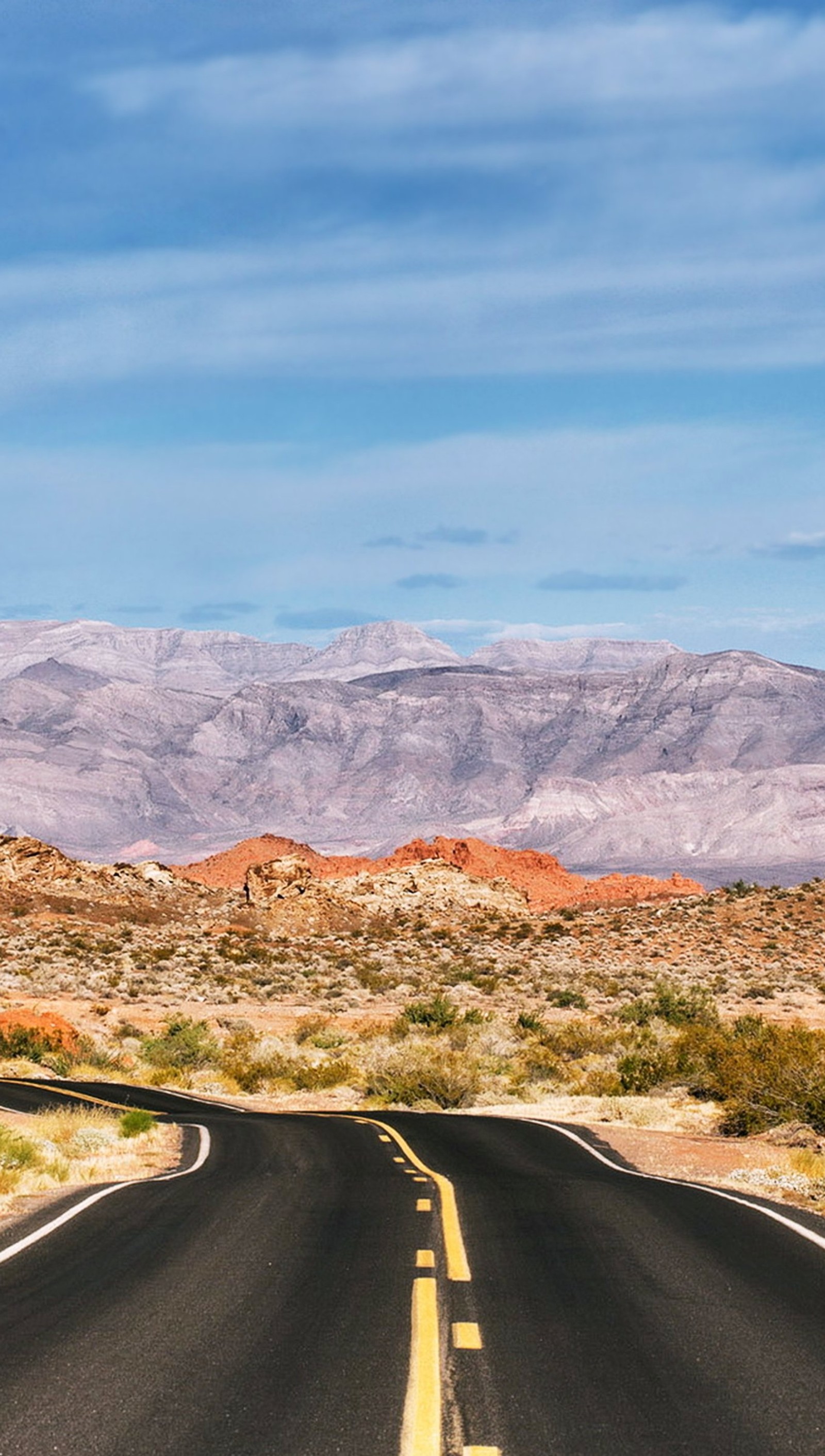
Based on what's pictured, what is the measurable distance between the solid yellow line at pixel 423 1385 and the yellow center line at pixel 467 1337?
133mm

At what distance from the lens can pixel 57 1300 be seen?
9586mm

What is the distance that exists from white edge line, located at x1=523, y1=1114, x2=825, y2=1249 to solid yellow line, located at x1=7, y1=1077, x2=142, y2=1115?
306 inches

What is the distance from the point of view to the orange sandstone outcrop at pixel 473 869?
11662cm

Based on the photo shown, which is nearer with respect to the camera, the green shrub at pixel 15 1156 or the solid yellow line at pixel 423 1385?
the solid yellow line at pixel 423 1385

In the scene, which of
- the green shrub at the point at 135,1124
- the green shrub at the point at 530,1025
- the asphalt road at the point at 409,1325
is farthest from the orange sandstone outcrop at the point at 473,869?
the asphalt road at the point at 409,1325

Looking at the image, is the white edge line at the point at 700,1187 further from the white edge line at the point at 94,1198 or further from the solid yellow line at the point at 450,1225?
the white edge line at the point at 94,1198

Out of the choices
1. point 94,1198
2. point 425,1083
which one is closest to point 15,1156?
point 94,1198

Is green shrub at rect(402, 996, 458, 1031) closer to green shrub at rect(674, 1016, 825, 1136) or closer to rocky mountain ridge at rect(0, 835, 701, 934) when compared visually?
green shrub at rect(674, 1016, 825, 1136)

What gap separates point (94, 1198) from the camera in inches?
570

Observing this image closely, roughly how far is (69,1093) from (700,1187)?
Answer: 16017 mm

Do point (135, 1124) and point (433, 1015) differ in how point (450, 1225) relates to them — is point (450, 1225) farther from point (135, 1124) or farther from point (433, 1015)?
point (433, 1015)

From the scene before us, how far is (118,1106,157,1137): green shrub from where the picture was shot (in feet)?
67.2

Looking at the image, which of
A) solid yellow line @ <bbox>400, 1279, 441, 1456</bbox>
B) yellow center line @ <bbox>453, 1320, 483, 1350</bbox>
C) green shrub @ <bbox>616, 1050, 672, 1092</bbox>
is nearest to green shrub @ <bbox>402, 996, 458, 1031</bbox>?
green shrub @ <bbox>616, 1050, 672, 1092</bbox>

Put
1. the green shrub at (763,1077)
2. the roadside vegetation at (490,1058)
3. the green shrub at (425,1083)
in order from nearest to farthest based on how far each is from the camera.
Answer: the green shrub at (763,1077) → the roadside vegetation at (490,1058) → the green shrub at (425,1083)
